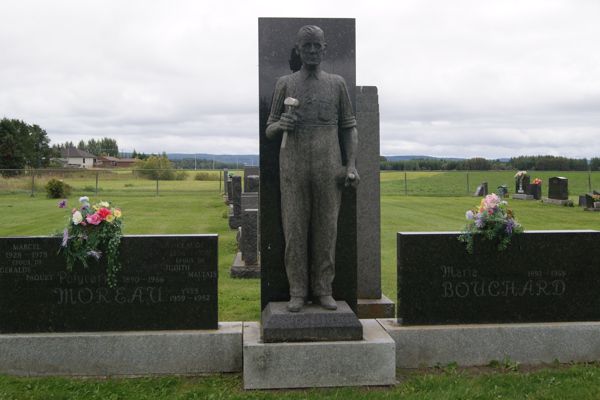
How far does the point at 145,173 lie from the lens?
157 ft

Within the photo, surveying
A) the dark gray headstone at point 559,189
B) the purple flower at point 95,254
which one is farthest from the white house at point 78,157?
the purple flower at point 95,254

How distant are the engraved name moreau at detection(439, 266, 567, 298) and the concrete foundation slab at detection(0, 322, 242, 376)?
2.17 m

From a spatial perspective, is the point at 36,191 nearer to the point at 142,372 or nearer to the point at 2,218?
the point at 2,218

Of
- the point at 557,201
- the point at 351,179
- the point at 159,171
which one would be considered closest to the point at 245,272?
the point at 351,179

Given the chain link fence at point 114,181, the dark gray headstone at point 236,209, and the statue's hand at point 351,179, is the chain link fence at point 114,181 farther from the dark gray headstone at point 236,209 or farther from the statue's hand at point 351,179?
the statue's hand at point 351,179

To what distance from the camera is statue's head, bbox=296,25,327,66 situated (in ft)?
17.3

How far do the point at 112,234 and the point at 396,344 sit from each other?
9.78 feet

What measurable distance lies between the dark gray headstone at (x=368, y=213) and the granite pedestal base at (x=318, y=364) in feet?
7.85

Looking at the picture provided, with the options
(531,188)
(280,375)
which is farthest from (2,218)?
(531,188)

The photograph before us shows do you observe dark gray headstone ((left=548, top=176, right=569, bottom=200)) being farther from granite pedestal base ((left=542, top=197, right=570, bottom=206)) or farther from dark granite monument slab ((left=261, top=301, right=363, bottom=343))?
dark granite monument slab ((left=261, top=301, right=363, bottom=343))

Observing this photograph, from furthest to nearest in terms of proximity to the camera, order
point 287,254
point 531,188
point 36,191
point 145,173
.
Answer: point 145,173, point 36,191, point 531,188, point 287,254

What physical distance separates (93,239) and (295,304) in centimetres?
202

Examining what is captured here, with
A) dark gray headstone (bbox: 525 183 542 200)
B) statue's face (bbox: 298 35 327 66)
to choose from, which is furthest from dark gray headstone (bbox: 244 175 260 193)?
dark gray headstone (bbox: 525 183 542 200)

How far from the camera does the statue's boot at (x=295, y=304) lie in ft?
17.7
